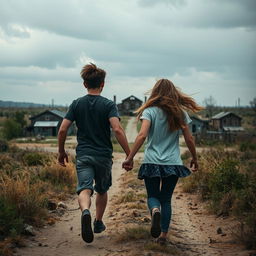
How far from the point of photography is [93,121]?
19.7ft

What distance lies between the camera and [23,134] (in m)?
55.5

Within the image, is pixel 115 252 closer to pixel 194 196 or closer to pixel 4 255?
pixel 4 255

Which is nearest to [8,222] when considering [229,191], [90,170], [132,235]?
[90,170]

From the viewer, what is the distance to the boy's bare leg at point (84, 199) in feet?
18.6

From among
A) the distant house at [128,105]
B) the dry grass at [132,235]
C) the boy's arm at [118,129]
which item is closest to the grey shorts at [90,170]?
the boy's arm at [118,129]

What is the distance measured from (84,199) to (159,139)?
49.7 inches

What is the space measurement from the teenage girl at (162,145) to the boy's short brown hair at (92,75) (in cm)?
71

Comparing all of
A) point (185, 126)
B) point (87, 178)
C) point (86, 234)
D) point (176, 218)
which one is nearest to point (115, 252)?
point (86, 234)

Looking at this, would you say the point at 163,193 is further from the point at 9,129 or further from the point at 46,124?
the point at 46,124

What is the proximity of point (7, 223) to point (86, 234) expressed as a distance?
1.54 m

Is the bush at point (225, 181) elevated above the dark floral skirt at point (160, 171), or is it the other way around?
the dark floral skirt at point (160, 171)

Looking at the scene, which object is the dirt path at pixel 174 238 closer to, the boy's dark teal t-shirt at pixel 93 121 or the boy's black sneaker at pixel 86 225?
the boy's black sneaker at pixel 86 225

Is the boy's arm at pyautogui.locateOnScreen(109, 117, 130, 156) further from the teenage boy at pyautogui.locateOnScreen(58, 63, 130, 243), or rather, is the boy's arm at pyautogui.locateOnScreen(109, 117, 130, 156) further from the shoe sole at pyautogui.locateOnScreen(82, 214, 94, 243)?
the shoe sole at pyautogui.locateOnScreen(82, 214, 94, 243)

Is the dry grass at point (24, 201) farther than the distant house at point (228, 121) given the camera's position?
No
